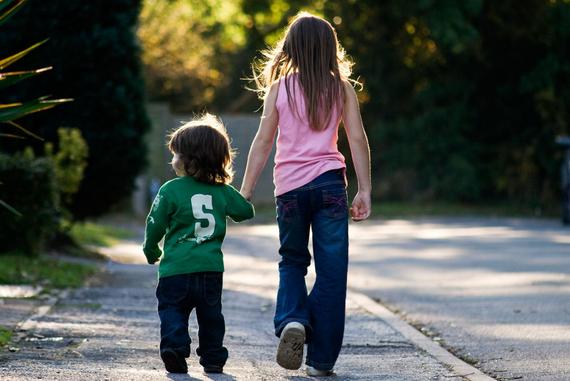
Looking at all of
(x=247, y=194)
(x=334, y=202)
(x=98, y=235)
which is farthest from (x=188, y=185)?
(x=98, y=235)

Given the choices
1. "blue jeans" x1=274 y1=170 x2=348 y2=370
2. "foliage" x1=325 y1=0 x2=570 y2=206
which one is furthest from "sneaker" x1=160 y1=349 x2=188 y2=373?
"foliage" x1=325 y1=0 x2=570 y2=206

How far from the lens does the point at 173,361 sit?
5.92m

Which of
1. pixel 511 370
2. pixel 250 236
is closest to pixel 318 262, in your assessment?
pixel 511 370

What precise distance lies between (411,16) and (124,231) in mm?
11855

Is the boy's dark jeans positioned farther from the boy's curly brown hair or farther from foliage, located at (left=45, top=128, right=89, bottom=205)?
foliage, located at (left=45, top=128, right=89, bottom=205)

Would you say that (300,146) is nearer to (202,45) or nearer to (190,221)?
(190,221)

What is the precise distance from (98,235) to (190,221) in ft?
44.7

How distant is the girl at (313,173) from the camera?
6.00 meters

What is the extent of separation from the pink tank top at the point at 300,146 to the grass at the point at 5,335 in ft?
6.09

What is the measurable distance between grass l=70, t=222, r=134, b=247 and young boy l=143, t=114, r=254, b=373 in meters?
9.70

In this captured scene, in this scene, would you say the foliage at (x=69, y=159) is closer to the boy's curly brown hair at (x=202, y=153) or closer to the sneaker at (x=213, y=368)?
the boy's curly brown hair at (x=202, y=153)

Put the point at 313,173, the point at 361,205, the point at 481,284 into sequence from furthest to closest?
the point at 481,284, the point at 361,205, the point at 313,173

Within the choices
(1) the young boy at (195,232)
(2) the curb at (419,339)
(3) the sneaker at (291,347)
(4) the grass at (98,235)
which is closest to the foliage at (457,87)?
(4) the grass at (98,235)

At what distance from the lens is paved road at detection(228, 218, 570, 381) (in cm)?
711
